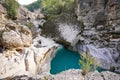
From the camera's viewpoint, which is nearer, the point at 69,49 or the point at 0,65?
the point at 0,65

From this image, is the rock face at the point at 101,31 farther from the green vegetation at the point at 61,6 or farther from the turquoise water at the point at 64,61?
the green vegetation at the point at 61,6

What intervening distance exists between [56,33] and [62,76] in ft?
40.3

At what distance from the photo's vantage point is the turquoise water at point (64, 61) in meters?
15.9

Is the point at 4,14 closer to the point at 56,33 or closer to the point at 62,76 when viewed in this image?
the point at 56,33

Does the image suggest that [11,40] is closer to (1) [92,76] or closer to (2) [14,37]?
(2) [14,37]

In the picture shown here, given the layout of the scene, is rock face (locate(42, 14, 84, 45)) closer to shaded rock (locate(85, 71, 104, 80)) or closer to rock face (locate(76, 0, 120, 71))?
rock face (locate(76, 0, 120, 71))

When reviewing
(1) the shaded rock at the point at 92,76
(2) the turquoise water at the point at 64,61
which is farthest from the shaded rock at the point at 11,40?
(1) the shaded rock at the point at 92,76

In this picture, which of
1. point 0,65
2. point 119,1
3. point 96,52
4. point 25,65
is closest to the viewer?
point 0,65

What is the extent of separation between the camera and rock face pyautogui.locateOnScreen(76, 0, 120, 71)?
16.5 metres

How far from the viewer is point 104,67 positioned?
1588 cm

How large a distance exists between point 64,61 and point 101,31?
4887 mm

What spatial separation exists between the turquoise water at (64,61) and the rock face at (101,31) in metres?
1.02

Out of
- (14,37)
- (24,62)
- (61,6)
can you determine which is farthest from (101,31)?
(61,6)

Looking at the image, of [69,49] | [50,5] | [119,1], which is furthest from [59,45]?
[50,5]
